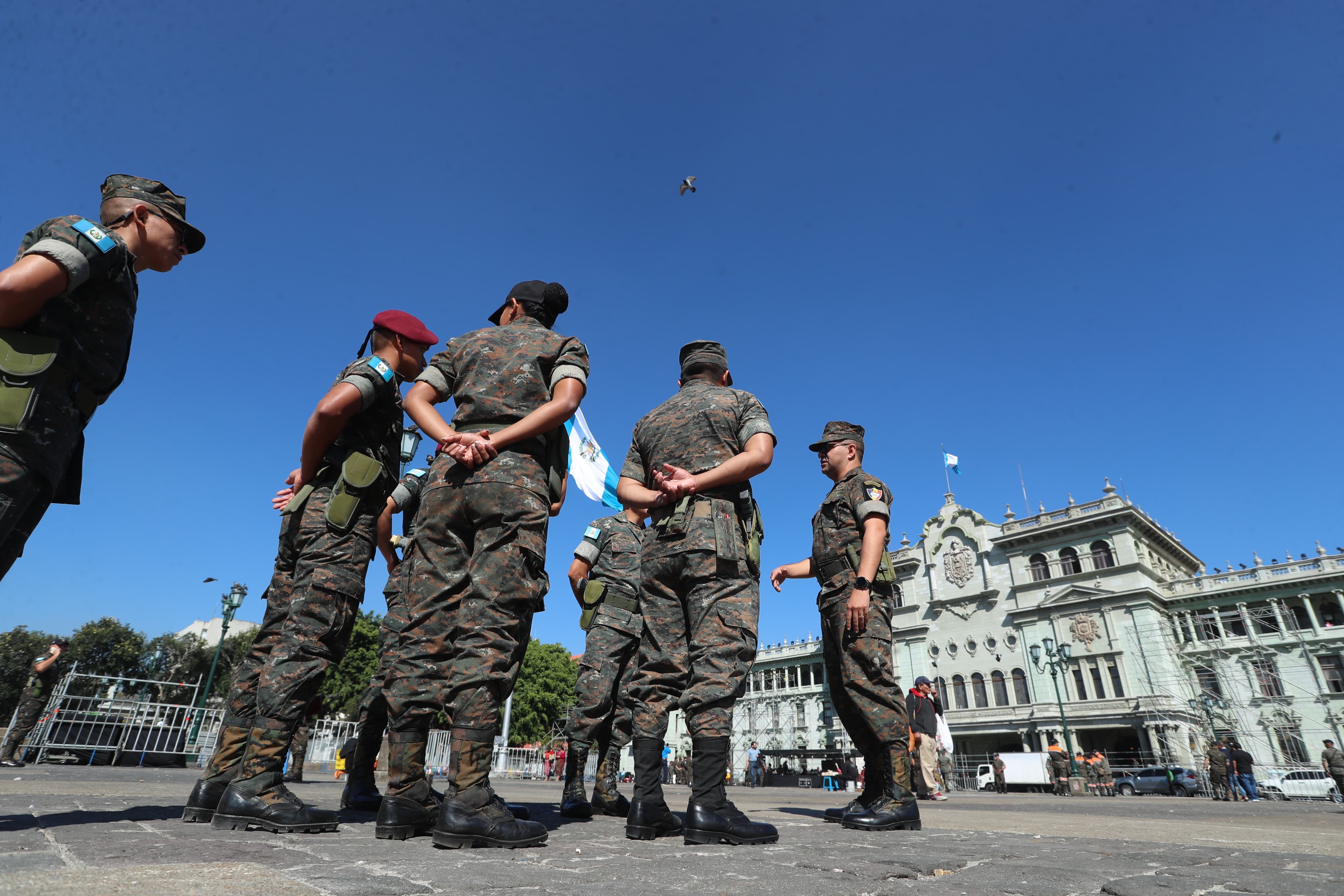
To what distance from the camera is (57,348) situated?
2172 mm

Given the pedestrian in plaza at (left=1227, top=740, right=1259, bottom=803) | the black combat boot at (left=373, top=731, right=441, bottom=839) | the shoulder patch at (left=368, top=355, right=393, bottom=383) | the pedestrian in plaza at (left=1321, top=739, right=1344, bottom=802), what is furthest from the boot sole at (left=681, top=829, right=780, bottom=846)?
→ the pedestrian in plaza at (left=1227, top=740, right=1259, bottom=803)

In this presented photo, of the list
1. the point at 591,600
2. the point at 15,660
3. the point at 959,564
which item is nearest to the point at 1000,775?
the point at 959,564

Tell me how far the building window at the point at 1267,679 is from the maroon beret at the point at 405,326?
150 feet

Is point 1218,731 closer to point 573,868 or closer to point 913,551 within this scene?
point 913,551

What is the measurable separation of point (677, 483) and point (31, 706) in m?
13.5

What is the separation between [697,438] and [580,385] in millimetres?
745

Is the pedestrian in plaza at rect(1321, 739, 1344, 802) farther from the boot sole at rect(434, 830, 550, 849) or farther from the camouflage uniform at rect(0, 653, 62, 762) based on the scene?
the camouflage uniform at rect(0, 653, 62, 762)

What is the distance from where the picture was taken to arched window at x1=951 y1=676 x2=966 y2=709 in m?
40.0

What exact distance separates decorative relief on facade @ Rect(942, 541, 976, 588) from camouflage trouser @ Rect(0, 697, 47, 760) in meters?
44.0

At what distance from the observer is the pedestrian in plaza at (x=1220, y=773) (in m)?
16.6

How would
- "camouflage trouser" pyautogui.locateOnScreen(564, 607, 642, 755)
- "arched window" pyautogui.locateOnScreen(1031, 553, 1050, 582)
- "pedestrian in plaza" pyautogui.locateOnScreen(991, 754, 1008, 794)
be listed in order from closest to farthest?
"camouflage trouser" pyautogui.locateOnScreen(564, 607, 642, 755), "pedestrian in plaza" pyautogui.locateOnScreen(991, 754, 1008, 794), "arched window" pyautogui.locateOnScreen(1031, 553, 1050, 582)

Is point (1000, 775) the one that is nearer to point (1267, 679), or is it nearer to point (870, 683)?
point (1267, 679)

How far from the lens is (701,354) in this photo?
4.02 metres

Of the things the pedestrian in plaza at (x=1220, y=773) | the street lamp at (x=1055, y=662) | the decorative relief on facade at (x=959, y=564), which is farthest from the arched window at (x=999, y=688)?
the pedestrian in plaza at (x=1220, y=773)
